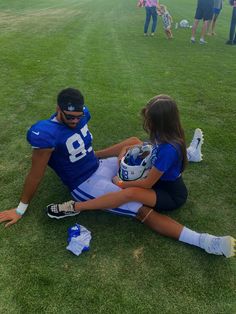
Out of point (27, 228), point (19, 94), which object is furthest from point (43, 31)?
point (27, 228)

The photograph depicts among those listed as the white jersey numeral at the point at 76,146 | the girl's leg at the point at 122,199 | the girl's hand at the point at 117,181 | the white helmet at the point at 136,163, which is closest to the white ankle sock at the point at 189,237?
the girl's leg at the point at 122,199

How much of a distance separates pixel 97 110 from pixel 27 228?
343 cm

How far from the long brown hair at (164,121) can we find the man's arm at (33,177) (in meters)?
1.04

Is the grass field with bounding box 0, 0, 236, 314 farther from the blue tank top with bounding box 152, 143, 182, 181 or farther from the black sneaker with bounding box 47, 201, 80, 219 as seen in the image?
the blue tank top with bounding box 152, 143, 182, 181

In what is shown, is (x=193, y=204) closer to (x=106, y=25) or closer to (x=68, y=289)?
(x=68, y=289)

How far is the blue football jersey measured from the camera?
12.3 feet

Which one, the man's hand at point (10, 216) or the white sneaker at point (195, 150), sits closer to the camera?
the man's hand at point (10, 216)

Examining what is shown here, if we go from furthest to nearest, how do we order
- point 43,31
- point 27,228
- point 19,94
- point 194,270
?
1. point 43,31
2. point 19,94
3. point 27,228
4. point 194,270

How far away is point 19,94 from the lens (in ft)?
25.1

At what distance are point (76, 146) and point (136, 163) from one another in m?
0.69

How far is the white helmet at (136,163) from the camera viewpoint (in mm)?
4023

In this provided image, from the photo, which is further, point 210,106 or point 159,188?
point 210,106

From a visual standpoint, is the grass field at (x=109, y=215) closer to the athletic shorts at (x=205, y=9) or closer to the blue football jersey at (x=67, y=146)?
the blue football jersey at (x=67, y=146)

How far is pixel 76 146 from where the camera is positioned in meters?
4.01
